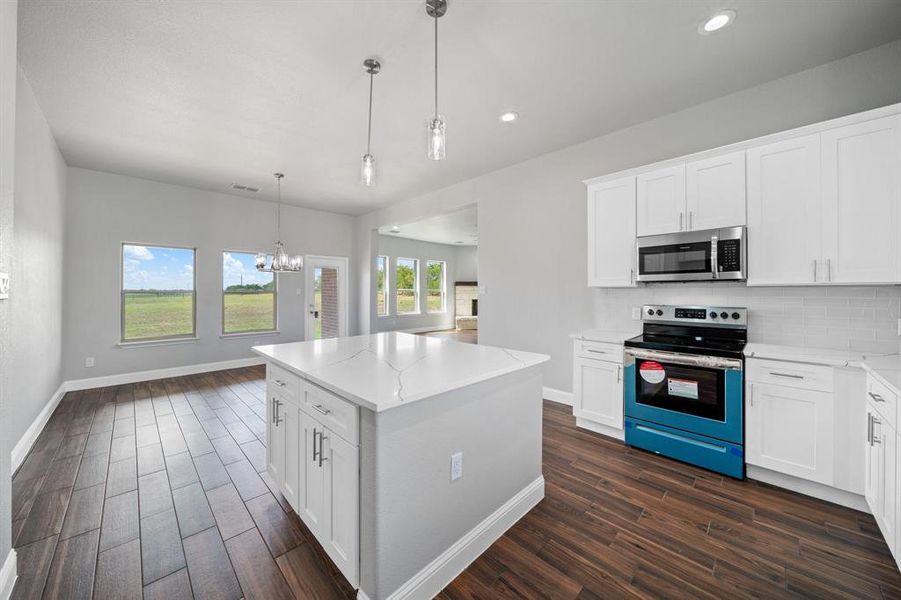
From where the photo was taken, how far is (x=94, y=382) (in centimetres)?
473

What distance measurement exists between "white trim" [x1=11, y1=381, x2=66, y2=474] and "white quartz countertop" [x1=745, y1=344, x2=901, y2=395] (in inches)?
181

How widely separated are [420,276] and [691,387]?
8493 millimetres

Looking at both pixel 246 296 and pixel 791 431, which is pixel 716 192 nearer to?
pixel 791 431

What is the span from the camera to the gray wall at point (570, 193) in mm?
2471

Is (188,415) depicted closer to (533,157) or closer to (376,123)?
(376,123)

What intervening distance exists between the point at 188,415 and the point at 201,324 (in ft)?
7.99

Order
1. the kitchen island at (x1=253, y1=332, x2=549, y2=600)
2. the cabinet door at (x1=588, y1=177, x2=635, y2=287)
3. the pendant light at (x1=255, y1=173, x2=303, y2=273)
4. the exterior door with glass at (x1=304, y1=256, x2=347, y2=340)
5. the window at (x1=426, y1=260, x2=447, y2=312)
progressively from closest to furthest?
the kitchen island at (x1=253, y1=332, x2=549, y2=600) → the cabinet door at (x1=588, y1=177, x2=635, y2=287) → the pendant light at (x1=255, y1=173, x2=303, y2=273) → the exterior door with glass at (x1=304, y1=256, x2=347, y2=340) → the window at (x1=426, y1=260, x2=447, y2=312)

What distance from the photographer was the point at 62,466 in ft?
8.56

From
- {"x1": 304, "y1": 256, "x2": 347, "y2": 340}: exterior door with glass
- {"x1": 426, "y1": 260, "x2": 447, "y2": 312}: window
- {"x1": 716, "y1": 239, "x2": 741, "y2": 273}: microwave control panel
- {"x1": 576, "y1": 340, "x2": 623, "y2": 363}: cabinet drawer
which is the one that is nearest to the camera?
{"x1": 716, "y1": 239, "x2": 741, "y2": 273}: microwave control panel

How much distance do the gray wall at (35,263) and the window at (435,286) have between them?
7691 mm

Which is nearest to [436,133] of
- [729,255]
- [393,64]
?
[393,64]

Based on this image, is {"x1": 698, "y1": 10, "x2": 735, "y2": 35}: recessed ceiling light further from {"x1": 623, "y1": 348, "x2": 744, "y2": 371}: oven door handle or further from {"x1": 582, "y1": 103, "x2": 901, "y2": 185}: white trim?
{"x1": 623, "y1": 348, "x2": 744, "y2": 371}: oven door handle

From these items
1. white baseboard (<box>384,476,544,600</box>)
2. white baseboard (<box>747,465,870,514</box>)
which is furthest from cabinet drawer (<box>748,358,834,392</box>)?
white baseboard (<box>384,476,544,600</box>)

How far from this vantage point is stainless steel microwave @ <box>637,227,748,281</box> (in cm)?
257
